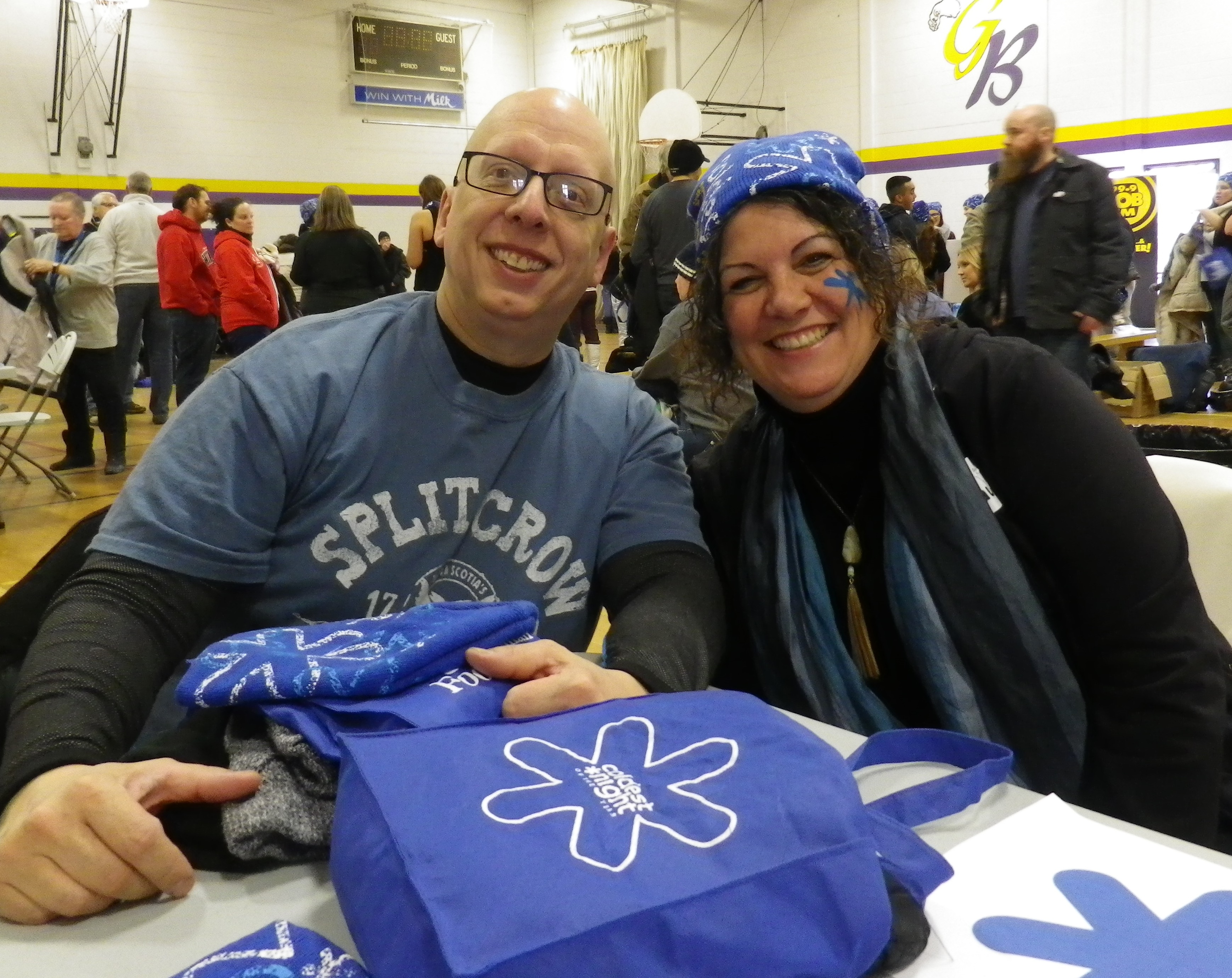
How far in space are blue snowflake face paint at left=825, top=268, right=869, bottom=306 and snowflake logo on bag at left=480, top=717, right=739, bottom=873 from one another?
0.75 meters

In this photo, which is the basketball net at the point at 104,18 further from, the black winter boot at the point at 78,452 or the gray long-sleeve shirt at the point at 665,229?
the gray long-sleeve shirt at the point at 665,229

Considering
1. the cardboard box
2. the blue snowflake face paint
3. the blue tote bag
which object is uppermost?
the blue snowflake face paint

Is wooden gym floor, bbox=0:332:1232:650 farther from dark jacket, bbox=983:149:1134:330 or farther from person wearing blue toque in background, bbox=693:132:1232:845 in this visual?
person wearing blue toque in background, bbox=693:132:1232:845

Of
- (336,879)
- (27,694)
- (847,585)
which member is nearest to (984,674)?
(847,585)

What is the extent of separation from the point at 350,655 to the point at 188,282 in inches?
264

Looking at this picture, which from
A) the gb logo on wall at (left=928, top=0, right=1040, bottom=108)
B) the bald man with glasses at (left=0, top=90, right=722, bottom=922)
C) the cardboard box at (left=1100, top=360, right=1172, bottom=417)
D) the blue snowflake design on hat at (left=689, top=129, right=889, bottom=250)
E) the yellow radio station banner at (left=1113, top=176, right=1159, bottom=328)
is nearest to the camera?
the bald man with glasses at (left=0, top=90, right=722, bottom=922)

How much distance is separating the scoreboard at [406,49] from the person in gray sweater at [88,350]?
782 cm

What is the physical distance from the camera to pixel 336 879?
707mm

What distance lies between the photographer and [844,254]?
1367 mm

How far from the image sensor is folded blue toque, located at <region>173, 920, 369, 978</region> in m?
0.66

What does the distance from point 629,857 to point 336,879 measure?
21cm

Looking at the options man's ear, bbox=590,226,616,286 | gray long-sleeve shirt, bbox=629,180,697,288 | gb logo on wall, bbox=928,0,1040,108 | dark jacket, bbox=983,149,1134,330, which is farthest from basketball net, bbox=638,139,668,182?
man's ear, bbox=590,226,616,286

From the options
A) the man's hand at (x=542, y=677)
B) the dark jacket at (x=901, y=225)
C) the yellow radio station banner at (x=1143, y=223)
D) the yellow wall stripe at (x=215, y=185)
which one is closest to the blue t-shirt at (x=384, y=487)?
the man's hand at (x=542, y=677)

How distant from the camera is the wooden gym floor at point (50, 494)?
433cm
